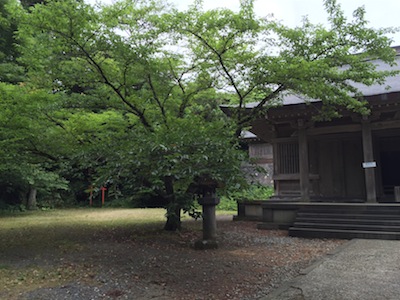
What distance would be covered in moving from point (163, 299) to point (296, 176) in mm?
8825

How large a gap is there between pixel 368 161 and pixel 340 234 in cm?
285

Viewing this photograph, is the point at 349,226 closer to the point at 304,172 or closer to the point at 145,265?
the point at 304,172

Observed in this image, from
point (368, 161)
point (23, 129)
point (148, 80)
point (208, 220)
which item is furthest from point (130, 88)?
point (368, 161)

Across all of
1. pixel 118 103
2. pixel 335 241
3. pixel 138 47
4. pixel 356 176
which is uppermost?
pixel 138 47

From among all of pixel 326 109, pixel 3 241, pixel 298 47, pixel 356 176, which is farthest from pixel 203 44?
pixel 356 176

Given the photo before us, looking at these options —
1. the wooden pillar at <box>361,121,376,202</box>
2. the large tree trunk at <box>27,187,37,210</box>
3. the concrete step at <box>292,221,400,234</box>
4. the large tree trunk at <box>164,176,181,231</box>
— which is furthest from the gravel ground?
the large tree trunk at <box>27,187,37,210</box>

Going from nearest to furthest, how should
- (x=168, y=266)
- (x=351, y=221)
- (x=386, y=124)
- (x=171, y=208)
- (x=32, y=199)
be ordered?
(x=168, y=266) < (x=171, y=208) < (x=351, y=221) < (x=386, y=124) < (x=32, y=199)

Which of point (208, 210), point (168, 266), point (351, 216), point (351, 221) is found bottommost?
point (168, 266)

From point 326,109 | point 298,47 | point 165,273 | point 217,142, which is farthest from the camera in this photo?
point 326,109

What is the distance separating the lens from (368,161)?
991 centimetres

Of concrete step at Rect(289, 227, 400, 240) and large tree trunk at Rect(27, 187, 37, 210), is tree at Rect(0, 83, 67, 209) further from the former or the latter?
large tree trunk at Rect(27, 187, 37, 210)

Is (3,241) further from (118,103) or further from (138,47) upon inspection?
(138,47)

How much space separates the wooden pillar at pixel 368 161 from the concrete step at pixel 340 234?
210 cm

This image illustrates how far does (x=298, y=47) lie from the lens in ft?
25.3
